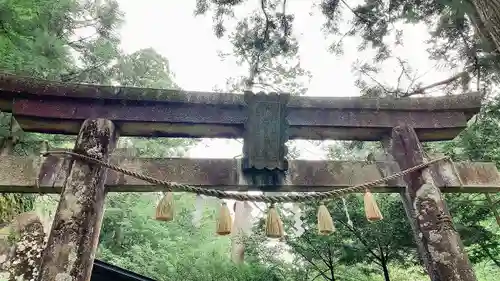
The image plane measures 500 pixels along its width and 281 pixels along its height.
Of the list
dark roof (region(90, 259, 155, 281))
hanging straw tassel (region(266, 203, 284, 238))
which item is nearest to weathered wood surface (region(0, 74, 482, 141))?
hanging straw tassel (region(266, 203, 284, 238))

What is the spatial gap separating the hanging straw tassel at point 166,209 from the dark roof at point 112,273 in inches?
84.3

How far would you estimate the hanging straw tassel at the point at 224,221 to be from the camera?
343 centimetres

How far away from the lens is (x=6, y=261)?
17.4 ft

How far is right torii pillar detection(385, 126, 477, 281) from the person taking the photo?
10.6 feet

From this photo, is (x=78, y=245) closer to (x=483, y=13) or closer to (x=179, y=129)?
(x=179, y=129)

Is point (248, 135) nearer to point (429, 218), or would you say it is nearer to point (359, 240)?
point (429, 218)

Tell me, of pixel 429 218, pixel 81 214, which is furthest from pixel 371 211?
pixel 81 214

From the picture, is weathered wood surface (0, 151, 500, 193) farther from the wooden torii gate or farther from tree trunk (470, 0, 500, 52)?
tree trunk (470, 0, 500, 52)

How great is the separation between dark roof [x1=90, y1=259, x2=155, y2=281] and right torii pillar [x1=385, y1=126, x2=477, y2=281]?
3.94 metres

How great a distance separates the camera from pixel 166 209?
11.4 feet

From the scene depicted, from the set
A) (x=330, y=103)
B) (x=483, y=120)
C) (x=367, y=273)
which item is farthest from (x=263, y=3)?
(x=367, y=273)

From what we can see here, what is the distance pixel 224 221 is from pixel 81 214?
1332mm

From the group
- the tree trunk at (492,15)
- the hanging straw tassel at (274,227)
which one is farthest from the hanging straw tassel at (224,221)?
the tree trunk at (492,15)

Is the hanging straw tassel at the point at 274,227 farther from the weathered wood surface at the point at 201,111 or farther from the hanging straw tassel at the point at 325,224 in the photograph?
the weathered wood surface at the point at 201,111
